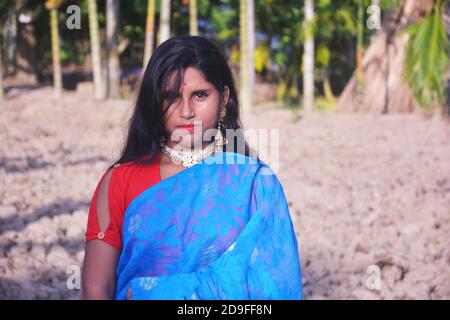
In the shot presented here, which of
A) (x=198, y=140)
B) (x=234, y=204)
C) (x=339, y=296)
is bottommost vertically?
(x=339, y=296)

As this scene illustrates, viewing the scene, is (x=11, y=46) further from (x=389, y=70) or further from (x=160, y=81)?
(x=160, y=81)

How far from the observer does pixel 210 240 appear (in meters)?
1.61

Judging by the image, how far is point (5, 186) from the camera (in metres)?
6.27

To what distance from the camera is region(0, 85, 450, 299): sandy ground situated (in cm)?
392

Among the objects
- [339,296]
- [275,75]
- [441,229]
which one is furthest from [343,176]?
[275,75]

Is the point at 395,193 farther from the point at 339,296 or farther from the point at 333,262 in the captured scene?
the point at 339,296

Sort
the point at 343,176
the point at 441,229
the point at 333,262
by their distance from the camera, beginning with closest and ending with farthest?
1. the point at 333,262
2. the point at 441,229
3. the point at 343,176

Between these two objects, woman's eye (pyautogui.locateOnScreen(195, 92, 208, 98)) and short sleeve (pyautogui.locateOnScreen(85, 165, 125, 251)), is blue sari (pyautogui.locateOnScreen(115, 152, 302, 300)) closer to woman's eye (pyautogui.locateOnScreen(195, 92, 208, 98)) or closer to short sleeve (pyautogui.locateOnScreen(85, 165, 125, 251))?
short sleeve (pyautogui.locateOnScreen(85, 165, 125, 251))

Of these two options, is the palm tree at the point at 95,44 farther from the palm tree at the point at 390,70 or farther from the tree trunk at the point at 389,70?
the tree trunk at the point at 389,70

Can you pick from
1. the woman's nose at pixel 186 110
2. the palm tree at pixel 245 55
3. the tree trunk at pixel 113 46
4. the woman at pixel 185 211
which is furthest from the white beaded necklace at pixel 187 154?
the tree trunk at pixel 113 46

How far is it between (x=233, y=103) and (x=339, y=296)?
2193 mm

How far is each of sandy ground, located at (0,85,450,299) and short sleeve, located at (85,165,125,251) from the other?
1.63ft

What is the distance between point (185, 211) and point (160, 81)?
0.38 metres

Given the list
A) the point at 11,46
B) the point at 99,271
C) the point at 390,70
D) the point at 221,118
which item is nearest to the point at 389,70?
the point at 390,70
